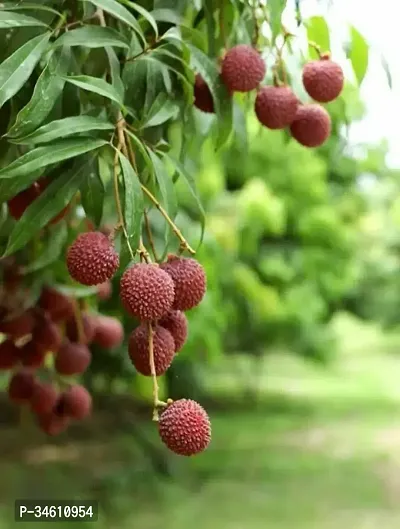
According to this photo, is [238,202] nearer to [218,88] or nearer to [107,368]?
[107,368]

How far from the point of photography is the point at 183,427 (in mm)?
421

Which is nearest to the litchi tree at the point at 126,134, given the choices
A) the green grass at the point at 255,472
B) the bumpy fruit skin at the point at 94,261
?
the bumpy fruit skin at the point at 94,261

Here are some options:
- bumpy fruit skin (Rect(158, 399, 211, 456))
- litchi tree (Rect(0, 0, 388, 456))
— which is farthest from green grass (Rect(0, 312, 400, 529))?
bumpy fruit skin (Rect(158, 399, 211, 456))

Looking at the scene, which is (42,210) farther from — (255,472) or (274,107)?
(255,472)

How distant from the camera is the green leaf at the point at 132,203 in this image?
44cm

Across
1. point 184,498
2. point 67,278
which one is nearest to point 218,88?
point 67,278

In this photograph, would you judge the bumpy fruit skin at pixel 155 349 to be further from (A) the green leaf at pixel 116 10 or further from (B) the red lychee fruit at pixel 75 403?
(B) the red lychee fruit at pixel 75 403

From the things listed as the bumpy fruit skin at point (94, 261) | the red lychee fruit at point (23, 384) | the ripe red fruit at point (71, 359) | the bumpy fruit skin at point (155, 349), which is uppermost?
the bumpy fruit skin at point (94, 261)

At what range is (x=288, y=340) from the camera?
3.22 metres

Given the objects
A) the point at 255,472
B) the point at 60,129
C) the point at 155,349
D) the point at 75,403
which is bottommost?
the point at 255,472

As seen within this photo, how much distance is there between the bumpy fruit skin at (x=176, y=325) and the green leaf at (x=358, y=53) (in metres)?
0.24

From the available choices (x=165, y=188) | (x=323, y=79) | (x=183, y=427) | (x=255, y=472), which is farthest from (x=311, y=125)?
(x=255, y=472)

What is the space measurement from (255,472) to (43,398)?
7.40 ft

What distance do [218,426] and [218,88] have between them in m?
2.94
